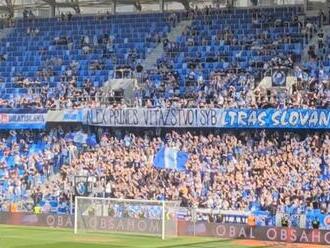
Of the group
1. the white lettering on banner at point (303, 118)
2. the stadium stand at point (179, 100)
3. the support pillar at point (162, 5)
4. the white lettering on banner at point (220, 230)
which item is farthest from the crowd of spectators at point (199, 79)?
the white lettering on banner at point (220, 230)

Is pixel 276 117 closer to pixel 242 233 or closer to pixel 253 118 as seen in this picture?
pixel 253 118

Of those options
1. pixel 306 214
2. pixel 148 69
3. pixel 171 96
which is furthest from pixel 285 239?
pixel 148 69

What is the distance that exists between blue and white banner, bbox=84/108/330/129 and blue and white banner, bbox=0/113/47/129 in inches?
100

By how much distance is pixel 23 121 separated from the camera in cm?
4550

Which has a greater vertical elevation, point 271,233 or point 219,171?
point 219,171

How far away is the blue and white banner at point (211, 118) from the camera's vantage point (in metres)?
38.5

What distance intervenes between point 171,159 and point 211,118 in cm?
255

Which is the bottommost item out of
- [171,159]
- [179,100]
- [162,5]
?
[171,159]

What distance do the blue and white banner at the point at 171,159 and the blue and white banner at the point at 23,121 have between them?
723 cm

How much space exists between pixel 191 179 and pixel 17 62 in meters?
16.4

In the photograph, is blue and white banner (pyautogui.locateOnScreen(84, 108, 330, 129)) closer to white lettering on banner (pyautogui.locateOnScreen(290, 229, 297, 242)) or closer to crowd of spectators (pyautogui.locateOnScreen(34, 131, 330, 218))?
crowd of spectators (pyautogui.locateOnScreen(34, 131, 330, 218))

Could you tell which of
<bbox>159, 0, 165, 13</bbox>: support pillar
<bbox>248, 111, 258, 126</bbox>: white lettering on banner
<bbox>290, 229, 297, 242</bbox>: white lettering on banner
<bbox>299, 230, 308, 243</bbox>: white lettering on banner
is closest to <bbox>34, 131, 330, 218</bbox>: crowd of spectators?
<bbox>248, 111, 258, 126</bbox>: white lettering on banner

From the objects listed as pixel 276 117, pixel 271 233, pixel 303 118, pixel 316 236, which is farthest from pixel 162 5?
pixel 316 236

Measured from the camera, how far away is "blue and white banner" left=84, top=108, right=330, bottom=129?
126ft
